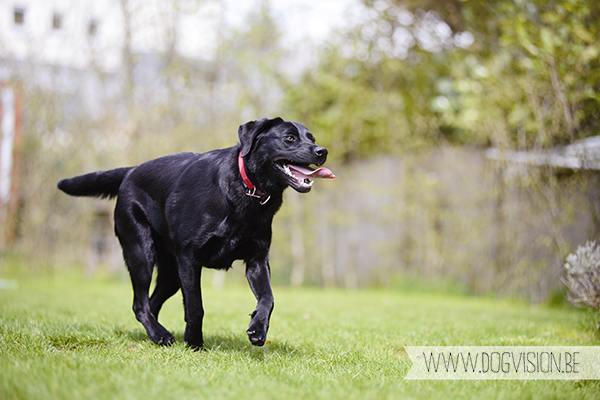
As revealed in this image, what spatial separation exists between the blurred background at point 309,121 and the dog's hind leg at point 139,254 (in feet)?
21.1

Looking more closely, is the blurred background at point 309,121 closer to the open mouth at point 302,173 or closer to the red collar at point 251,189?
the open mouth at point 302,173

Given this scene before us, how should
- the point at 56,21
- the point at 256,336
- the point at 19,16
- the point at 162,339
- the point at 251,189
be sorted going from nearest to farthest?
the point at 256,336 → the point at 251,189 → the point at 162,339 → the point at 56,21 → the point at 19,16

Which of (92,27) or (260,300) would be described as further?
(92,27)

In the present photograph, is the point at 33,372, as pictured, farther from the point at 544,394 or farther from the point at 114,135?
the point at 114,135

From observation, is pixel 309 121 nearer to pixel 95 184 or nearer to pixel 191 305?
pixel 95 184

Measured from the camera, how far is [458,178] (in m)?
9.49

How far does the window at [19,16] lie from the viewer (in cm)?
1007

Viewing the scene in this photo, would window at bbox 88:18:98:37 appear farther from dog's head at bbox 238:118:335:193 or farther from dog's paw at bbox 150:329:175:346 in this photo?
dog's paw at bbox 150:329:175:346

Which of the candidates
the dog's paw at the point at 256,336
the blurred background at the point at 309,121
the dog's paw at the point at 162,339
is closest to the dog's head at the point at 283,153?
the dog's paw at the point at 256,336

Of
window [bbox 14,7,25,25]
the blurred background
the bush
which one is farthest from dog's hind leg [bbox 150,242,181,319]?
window [bbox 14,7,25,25]

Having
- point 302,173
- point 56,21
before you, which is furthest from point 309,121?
point 302,173

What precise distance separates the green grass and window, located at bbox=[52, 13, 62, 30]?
7471 mm

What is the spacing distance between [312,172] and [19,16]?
10469 millimetres

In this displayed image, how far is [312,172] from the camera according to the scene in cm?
297
